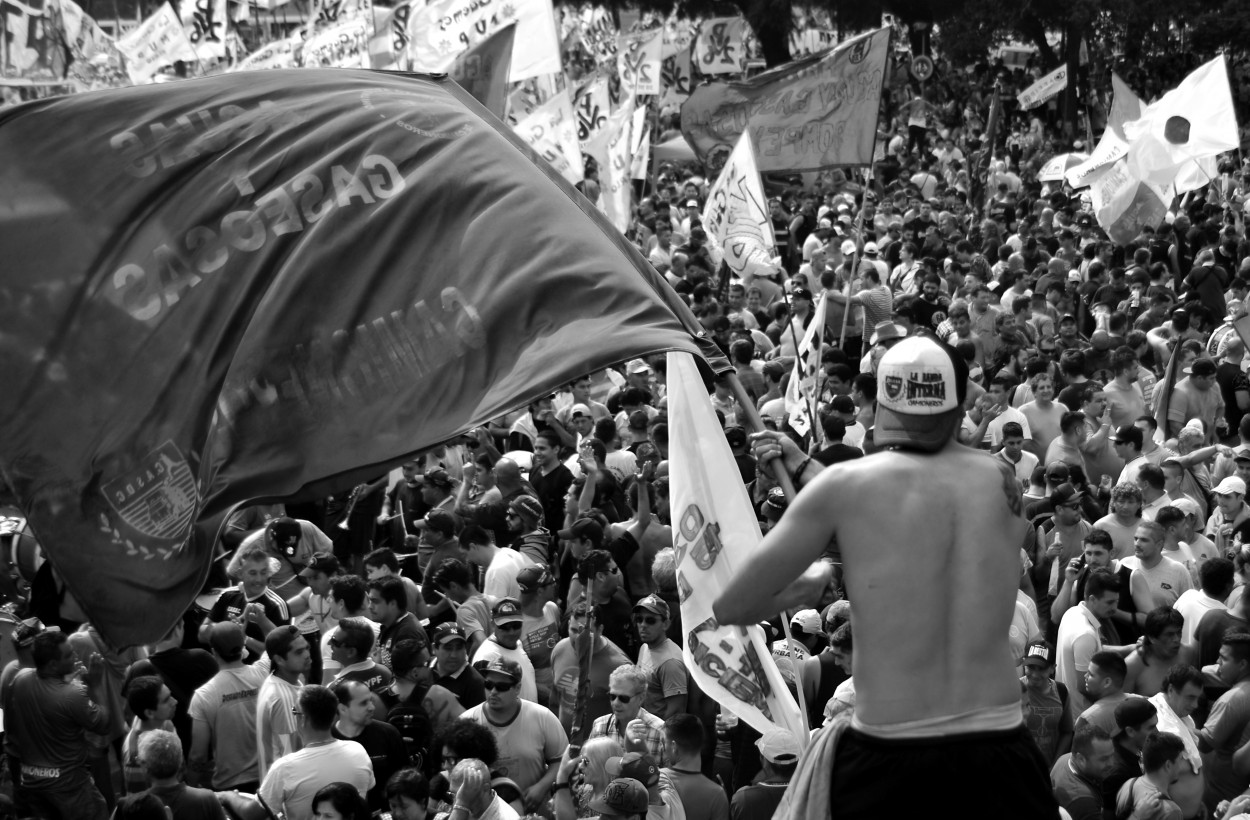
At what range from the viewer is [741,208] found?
15672 mm

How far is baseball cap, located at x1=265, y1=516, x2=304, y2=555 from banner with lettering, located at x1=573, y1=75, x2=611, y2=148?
1157 cm

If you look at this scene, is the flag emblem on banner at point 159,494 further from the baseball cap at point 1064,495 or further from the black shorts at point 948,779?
the baseball cap at point 1064,495

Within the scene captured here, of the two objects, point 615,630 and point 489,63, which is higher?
point 489,63

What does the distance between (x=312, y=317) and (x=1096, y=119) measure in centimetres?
3578

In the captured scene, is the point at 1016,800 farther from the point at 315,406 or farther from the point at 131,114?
the point at 131,114

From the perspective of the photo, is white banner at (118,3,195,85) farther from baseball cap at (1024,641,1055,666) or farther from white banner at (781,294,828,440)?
baseball cap at (1024,641,1055,666)

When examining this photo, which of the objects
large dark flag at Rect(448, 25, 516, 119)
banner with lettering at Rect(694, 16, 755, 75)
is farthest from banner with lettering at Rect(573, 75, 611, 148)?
banner with lettering at Rect(694, 16, 755, 75)

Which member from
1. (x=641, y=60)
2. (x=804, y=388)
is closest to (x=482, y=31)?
(x=641, y=60)

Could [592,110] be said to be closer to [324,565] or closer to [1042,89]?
[324,565]

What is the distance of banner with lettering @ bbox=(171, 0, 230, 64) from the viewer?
2588 centimetres

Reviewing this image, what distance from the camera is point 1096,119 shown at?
37688 mm

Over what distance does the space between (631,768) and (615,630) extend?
271 cm

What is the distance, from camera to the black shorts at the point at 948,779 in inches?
131

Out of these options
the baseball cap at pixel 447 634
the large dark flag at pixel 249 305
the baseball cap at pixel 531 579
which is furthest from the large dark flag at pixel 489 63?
the large dark flag at pixel 249 305
